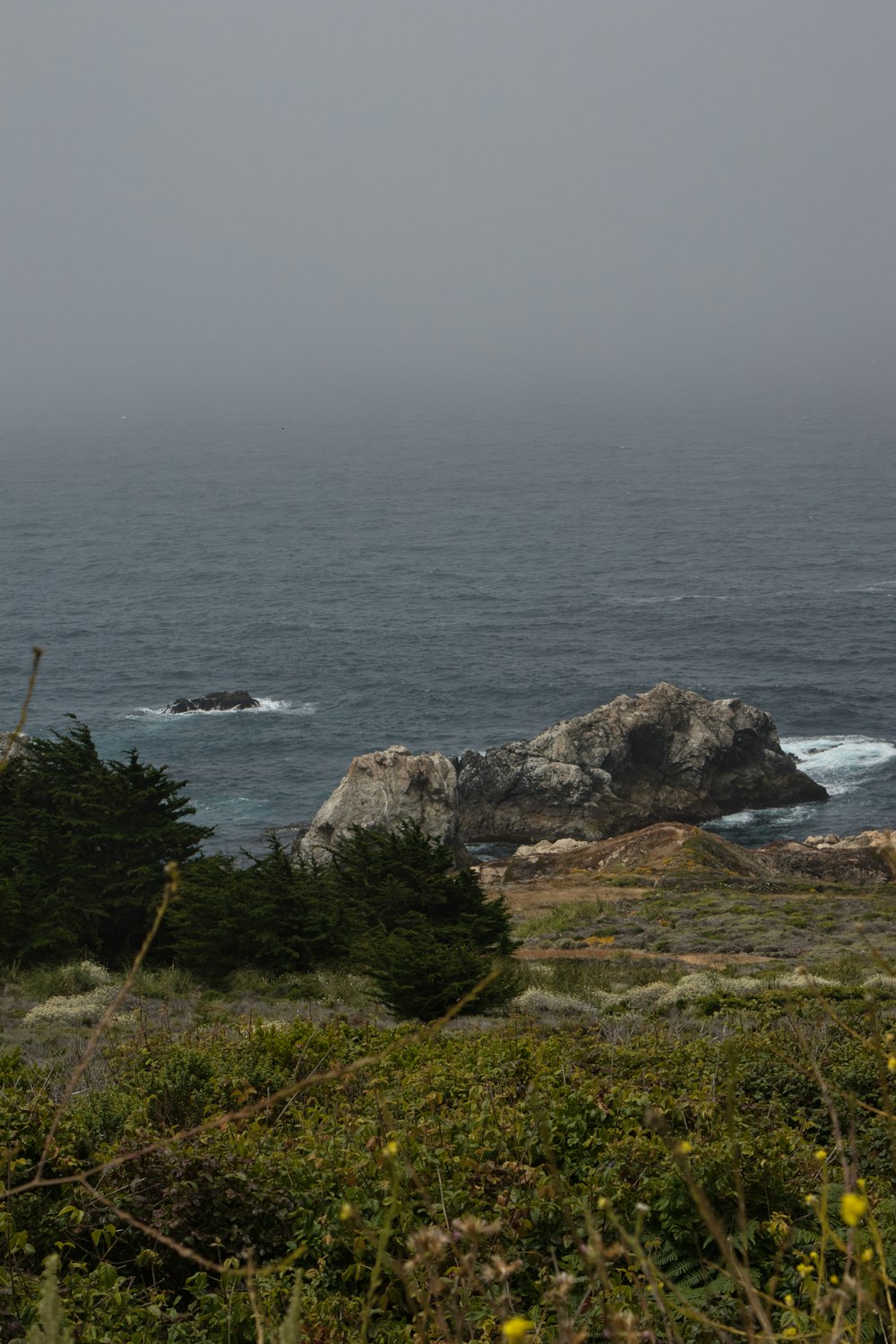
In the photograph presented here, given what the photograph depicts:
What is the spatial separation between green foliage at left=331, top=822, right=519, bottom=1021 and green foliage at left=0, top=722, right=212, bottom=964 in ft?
13.3

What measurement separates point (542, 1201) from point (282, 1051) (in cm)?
470

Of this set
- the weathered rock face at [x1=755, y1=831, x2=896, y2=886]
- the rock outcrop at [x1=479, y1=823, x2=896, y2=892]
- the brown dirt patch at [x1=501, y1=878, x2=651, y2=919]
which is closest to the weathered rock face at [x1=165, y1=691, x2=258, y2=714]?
the rock outcrop at [x1=479, y1=823, x2=896, y2=892]

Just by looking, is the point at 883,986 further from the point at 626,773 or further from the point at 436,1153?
the point at 626,773

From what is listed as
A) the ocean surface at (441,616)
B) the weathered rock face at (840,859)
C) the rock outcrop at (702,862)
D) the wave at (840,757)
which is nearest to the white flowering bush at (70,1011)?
the rock outcrop at (702,862)

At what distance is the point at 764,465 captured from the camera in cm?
16250

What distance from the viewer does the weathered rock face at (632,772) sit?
180 feet

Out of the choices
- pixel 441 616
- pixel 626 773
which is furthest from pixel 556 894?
pixel 441 616

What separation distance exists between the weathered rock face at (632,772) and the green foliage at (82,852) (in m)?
30.5

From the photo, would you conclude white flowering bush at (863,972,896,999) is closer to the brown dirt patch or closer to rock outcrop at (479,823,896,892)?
the brown dirt patch

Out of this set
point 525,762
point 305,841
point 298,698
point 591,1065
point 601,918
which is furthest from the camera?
point 298,698

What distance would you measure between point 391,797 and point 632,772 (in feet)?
45.3

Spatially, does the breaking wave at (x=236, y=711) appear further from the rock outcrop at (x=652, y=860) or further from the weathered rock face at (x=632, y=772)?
the rock outcrop at (x=652, y=860)

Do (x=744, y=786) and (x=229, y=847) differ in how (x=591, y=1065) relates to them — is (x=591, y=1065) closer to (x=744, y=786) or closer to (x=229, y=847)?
(x=229, y=847)

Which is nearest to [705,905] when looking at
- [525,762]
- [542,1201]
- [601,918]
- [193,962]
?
[601,918]
